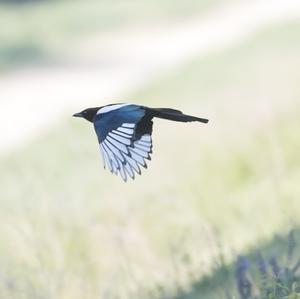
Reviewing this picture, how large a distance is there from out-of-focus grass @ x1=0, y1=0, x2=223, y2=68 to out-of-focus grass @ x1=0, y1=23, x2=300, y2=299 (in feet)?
21.5

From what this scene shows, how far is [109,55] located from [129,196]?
28.2ft

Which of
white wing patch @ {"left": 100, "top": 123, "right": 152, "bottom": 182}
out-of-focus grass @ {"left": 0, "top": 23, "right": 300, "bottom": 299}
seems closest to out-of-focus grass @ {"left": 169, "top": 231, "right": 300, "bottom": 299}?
out-of-focus grass @ {"left": 0, "top": 23, "right": 300, "bottom": 299}

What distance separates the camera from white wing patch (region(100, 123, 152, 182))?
3598 mm

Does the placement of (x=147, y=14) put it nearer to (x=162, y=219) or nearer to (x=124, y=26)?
(x=124, y=26)

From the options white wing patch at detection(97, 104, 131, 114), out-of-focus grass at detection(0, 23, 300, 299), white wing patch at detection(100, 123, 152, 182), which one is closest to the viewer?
white wing patch at detection(100, 123, 152, 182)

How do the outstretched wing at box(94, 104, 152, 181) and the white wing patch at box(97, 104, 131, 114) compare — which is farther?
the white wing patch at box(97, 104, 131, 114)

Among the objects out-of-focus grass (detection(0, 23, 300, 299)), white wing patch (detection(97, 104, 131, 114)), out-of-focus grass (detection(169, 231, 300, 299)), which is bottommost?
out-of-focus grass (detection(169, 231, 300, 299))

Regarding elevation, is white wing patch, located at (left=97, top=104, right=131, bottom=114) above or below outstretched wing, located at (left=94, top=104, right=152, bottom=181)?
above

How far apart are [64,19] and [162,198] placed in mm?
11048

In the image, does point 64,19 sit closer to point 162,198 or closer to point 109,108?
point 162,198

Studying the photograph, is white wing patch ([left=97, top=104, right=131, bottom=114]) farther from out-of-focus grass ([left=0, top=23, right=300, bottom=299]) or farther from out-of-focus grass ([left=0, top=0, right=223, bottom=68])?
out-of-focus grass ([left=0, top=0, right=223, bottom=68])

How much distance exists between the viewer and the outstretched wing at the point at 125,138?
3.61 metres

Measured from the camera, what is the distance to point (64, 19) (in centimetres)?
1772

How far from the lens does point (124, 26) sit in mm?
17422
